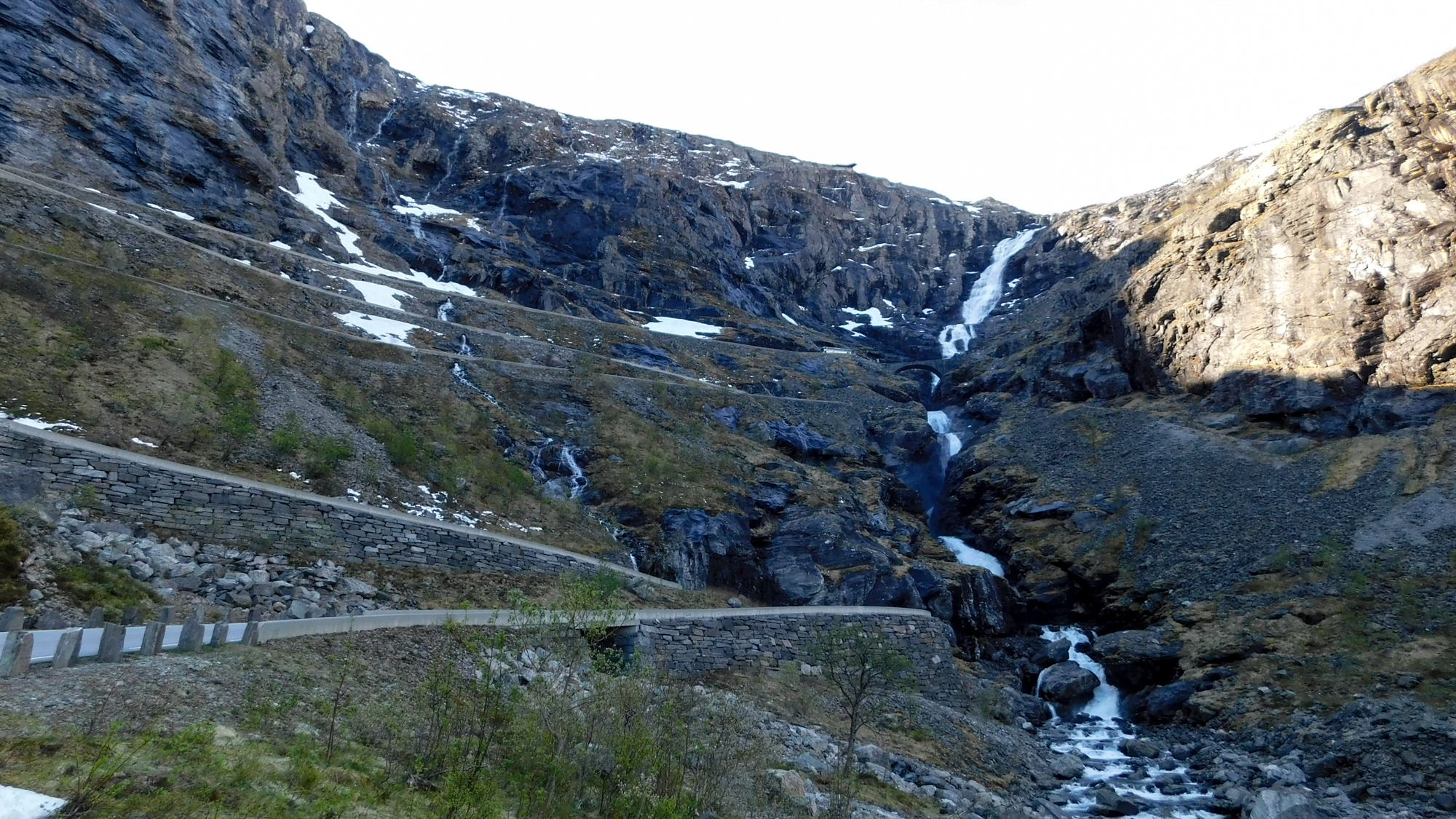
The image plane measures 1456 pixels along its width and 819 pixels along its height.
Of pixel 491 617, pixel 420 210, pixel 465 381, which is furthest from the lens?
pixel 420 210

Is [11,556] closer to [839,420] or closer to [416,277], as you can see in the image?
[839,420]

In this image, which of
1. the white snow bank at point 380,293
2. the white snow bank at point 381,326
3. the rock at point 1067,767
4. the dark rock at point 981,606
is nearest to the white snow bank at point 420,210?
the white snow bank at point 380,293

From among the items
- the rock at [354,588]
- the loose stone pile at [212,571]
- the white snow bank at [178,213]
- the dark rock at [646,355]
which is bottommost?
the rock at [354,588]

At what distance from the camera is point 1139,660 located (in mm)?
30156

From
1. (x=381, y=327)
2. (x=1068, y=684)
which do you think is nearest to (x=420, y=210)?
(x=381, y=327)

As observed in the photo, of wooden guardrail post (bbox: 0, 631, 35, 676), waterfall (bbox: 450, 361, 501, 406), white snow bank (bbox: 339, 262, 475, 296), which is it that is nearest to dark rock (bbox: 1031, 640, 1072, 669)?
waterfall (bbox: 450, 361, 501, 406)

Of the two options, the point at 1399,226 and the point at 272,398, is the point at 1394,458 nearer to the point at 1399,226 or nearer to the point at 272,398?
the point at 1399,226

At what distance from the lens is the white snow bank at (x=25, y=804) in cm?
599

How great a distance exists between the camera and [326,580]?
1705cm

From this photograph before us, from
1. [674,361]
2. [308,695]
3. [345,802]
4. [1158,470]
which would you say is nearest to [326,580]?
[308,695]

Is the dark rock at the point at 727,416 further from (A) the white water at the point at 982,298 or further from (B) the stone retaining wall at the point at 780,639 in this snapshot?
(A) the white water at the point at 982,298

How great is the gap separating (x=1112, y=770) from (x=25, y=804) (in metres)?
25.8

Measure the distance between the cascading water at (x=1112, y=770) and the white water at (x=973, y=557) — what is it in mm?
9255

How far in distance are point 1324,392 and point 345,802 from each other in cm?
4812
